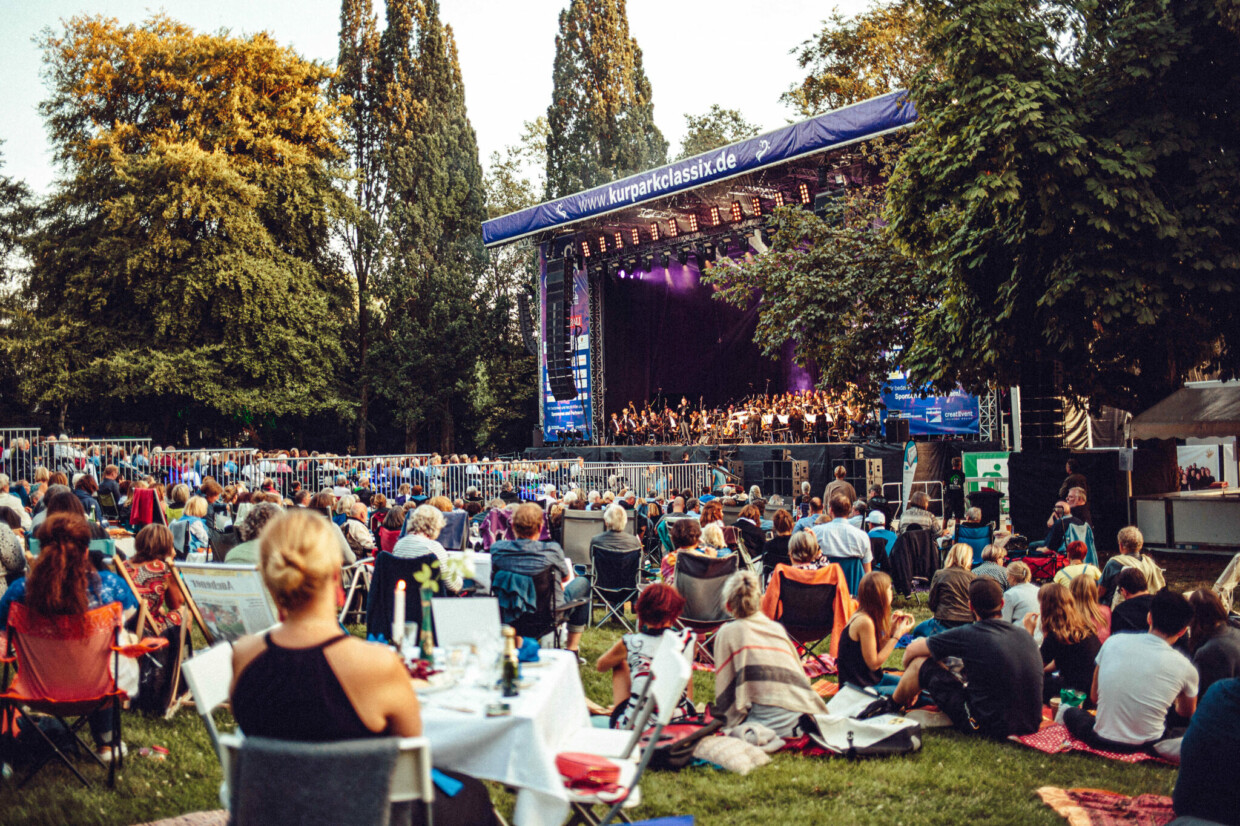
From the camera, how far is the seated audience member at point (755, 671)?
4.29 m

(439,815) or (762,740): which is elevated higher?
(439,815)

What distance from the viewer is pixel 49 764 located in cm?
402

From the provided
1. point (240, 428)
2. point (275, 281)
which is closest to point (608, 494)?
point (275, 281)

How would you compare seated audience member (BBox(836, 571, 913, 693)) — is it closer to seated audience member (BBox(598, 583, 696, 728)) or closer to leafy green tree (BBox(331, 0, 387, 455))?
seated audience member (BBox(598, 583, 696, 728))

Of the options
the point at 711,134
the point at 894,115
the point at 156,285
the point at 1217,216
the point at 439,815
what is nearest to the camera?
the point at 439,815

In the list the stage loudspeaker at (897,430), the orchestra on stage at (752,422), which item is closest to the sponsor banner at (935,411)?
the stage loudspeaker at (897,430)

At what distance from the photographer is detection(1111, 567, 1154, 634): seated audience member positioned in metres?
4.63

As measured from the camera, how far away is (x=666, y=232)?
64.8 ft

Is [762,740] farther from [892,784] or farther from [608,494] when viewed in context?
[608,494]

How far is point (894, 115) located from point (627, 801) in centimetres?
A: 1273

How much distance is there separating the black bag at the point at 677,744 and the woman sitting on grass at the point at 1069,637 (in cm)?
190

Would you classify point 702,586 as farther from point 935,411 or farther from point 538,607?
point 935,411

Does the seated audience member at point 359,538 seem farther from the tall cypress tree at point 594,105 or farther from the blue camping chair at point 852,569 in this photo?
the tall cypress tree at point 594,105

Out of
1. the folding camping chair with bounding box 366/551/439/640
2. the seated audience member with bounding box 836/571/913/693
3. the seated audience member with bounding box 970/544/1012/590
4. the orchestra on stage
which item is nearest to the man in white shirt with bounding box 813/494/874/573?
the seated audience member with bounding box 970/544/1012/590
